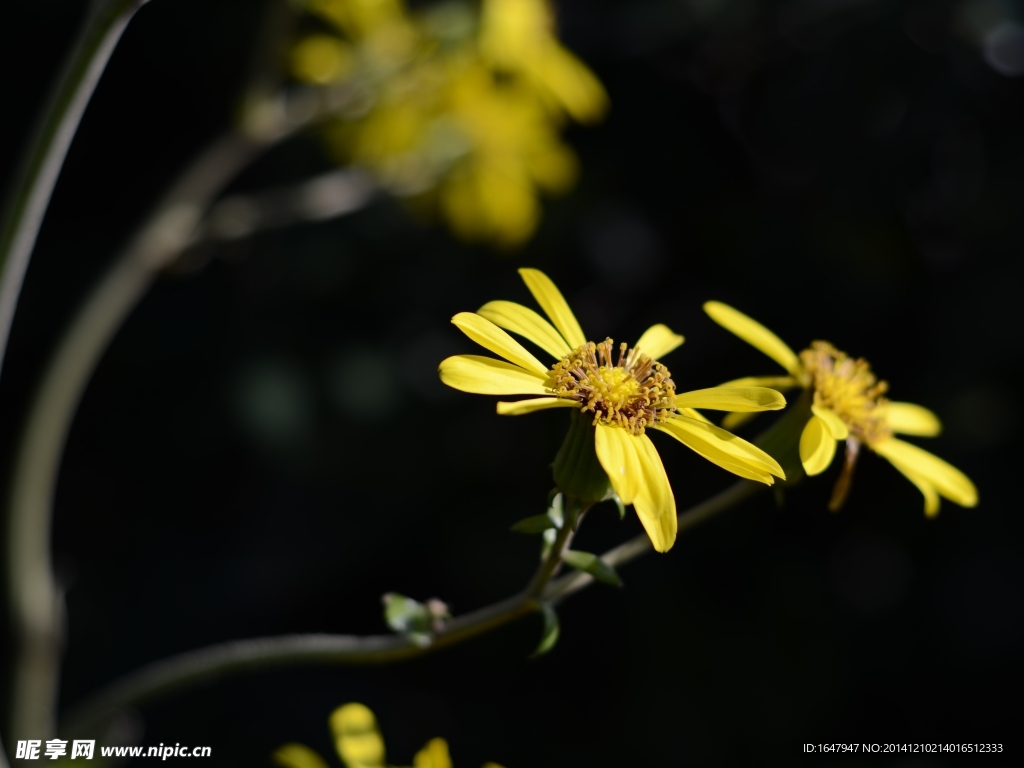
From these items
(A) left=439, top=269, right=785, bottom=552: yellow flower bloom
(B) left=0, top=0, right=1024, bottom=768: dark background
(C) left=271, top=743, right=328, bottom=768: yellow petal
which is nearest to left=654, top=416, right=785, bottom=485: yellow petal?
(A) left=439, top=269, right=785, bottom=552: yellow flower bloom

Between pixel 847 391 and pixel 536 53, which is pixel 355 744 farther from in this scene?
pixel 536 53

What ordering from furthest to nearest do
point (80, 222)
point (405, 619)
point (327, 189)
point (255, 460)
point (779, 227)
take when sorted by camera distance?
point (80, 222), point (255, 460), point (779, 227), point (327, 189), point (405, 619)

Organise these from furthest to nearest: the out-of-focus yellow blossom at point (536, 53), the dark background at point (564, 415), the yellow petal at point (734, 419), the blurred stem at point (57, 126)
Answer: the dark background at point (564, 415), the out-of-focus yellow blossom at point (536, 53), the yellow petal at point (734, 419), the blurred stem at point (57, 126)

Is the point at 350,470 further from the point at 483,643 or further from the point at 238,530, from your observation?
the point at 483,643

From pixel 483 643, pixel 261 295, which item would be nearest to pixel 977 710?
pixel 483 643

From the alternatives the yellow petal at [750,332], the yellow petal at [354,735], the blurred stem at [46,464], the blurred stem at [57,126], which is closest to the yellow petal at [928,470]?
the yellow petal at [750,332]

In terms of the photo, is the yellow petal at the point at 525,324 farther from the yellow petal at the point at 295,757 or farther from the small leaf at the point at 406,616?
the yellow petal at the point at 295,757
